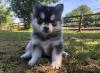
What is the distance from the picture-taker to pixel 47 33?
18.2 feet

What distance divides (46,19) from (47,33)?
29cm

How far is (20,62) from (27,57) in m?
0.22

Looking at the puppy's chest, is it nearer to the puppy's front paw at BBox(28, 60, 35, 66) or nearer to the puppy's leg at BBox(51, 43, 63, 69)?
the puppy's leg at BBox(51, 43, 63, 69)

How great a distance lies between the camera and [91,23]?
22719 mm

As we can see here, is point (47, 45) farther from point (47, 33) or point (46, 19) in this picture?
point (46, 19)

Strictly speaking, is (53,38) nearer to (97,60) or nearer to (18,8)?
(97,60)

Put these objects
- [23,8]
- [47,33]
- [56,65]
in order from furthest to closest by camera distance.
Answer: [23,8], [56,65], [47,33]

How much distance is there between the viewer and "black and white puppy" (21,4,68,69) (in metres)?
5.44

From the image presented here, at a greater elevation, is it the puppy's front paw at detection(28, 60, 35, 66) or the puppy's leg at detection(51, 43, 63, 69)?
the puppy's leg at detection(51, 43, 63, 69)

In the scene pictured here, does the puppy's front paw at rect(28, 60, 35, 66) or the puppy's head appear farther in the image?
the puppy's front paw at rect(28, 60, 35, 66)

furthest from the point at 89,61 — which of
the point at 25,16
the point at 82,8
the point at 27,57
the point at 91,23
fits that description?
the point at 82,8

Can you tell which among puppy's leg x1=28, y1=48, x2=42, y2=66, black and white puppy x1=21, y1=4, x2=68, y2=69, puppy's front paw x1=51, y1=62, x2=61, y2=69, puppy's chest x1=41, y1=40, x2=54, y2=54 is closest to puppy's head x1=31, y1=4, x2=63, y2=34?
black and white puppy x1=21, y1=4, x2=68, y2=69

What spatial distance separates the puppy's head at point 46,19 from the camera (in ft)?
17.7

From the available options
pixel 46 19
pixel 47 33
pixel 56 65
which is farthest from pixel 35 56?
pixel 46 19
